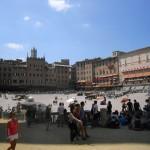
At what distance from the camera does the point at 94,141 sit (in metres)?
13.1

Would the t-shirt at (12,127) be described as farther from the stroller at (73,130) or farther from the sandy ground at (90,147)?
the stroller at (73,130)

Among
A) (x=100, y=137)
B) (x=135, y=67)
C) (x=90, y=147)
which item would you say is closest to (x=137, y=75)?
(x=135, y=67)

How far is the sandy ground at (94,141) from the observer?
11.9 metres

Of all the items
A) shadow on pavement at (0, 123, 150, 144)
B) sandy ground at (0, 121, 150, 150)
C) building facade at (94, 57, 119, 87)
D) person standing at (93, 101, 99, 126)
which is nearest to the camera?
sandy ground at (0, 121, 150, 150)

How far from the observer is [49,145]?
12.6 metres

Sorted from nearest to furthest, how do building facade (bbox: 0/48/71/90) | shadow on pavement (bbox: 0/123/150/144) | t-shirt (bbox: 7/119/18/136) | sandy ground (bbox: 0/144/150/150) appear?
t-shirt (bbox: 7/119/18/136)
sandy ground (bbox: 0/144/150/150)
shadow on pavement (bbox: 0/123/150/144)
building facade (bbox: 0/48/71/90)

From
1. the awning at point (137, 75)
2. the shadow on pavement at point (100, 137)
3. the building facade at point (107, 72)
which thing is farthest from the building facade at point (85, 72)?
the shadow on pavement at point (100, 137)

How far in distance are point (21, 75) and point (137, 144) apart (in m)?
123

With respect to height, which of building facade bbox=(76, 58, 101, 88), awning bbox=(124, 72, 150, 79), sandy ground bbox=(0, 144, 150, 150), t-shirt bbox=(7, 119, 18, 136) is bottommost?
sandy ground bbox=(0, 144, 150, 150)

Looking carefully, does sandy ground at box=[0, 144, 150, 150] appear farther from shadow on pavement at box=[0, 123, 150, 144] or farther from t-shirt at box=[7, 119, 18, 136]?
t-shirt at box=[7, 119, 18, 136]

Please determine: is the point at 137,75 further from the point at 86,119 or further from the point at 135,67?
the point at 86,119

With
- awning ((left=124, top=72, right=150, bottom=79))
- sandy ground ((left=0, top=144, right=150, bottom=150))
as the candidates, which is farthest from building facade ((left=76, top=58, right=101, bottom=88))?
sandy ground ((left=0, top=144, right=150, bottom=150))

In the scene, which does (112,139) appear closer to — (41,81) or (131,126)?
(131,126)

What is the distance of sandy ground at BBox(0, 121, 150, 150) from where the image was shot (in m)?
11.9
